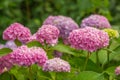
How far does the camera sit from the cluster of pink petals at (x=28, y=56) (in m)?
1.61

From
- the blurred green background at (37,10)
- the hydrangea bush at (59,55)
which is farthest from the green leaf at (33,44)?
the blurred green background at (37,10)

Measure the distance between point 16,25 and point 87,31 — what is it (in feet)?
1.17

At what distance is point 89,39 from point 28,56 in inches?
8.6

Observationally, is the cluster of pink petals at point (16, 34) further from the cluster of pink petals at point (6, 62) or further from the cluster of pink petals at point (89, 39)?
the cluster of pink petals at point (89, 39)

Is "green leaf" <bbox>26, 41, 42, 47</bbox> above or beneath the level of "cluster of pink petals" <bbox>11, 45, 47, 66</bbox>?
above

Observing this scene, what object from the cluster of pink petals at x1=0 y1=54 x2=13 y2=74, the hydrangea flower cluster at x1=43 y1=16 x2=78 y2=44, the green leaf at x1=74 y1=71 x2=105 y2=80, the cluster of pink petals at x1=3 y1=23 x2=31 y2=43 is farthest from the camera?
the hydrangea flower cluster at x1=43 y1=16 x2=78 y2=44

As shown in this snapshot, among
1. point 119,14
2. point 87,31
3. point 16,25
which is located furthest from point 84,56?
point 119,14

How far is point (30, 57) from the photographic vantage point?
1.61 metres

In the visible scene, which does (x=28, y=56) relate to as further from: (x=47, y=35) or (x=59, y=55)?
(x=59, y=55)

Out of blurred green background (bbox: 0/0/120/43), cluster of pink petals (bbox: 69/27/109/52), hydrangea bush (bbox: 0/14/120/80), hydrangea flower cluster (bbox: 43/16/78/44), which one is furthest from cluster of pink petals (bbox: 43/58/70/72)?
blurred green background (bbox: 0/0/120/43)

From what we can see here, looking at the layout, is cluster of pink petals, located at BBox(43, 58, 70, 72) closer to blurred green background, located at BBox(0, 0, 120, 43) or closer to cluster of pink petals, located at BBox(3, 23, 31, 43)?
cluster of pink petals, located at BBox(3, 23, 31, 43)

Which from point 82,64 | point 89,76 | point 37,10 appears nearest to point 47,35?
point 82,64

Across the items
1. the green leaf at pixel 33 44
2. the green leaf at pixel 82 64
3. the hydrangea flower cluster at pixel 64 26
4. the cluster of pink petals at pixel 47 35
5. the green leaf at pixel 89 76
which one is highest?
the hydrangea flower cluster at pixel 64 26

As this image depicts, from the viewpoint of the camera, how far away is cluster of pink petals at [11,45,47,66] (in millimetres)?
1608
